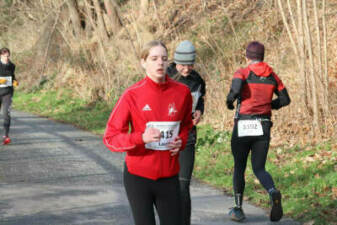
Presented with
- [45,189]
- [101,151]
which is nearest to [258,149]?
[45,189]

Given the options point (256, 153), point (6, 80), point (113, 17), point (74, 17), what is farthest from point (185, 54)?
point (113, 17)

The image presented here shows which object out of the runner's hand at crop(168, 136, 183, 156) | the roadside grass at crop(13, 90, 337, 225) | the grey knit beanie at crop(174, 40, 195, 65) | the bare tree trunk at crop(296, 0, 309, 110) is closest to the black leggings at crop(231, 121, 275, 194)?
the roadside grass at crop(13, 90, 337, 225)

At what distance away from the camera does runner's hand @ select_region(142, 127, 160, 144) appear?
3.68 m

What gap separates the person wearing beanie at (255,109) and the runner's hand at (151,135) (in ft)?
8.41

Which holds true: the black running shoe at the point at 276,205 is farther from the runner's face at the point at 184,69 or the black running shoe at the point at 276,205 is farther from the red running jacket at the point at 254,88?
the runner's face at the point at 184,69

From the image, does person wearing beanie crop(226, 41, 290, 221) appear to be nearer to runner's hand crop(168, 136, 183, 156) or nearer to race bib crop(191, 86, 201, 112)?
race bib crop(191, 86, 201, 112)

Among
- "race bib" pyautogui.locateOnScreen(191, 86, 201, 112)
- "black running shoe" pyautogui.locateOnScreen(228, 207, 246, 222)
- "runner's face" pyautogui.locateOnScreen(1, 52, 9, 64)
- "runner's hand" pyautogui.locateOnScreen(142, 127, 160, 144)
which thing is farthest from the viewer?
"runner's face" pyautogui.locateOnScreen(1, 52, 9, 64)

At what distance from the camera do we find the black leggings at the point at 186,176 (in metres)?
5.37

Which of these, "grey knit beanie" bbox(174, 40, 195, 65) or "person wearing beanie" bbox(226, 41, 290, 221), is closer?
"grey knit beanie" bbox(174, 40, 195, 65)

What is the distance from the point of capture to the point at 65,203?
7.25m

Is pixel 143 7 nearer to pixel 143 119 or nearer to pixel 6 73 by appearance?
pixel 6 73

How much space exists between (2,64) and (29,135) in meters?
2.32

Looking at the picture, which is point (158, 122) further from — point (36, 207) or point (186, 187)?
point (36, 207)

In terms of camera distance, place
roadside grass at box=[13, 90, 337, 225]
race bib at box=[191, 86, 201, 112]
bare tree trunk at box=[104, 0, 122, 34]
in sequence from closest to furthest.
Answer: race bib at box=[191, 86, 201, 112] → roadside grass at box=[13, 90, 337, 225] → bare tree trunk at box=[104, 0, 122, 34]
